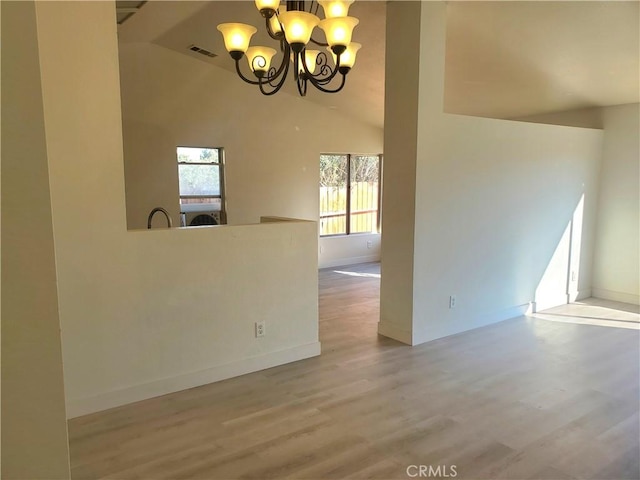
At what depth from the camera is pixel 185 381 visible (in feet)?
10.4

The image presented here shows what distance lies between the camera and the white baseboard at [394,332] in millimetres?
4121

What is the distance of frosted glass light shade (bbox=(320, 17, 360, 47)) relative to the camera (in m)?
2.39

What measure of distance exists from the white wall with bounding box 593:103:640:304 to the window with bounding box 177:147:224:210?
511cm

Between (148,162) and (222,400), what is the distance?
12.3 feet

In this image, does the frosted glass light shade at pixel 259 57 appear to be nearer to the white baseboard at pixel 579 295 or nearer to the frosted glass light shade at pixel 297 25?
the frosted glass light shade at pixel 297 25

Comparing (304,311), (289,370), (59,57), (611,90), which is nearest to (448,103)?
(611,90)

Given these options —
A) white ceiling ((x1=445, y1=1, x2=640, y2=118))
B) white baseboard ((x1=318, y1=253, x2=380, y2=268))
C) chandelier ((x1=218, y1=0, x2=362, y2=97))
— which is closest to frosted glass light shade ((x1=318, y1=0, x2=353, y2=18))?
chandelier ((x1=218, y1=0, x2=362, y2=97))

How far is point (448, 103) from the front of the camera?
577cm

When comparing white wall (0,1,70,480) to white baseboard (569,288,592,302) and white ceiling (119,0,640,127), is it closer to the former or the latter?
white ceiling (119,0,640,127)

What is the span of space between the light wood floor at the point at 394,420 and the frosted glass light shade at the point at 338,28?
224 centimetres

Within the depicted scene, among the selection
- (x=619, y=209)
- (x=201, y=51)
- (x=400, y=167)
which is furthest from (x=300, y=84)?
(x=619, y=209)

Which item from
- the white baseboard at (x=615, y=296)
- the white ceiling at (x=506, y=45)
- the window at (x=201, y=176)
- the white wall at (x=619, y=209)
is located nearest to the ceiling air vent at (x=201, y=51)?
the white ceiling at (x=506, y=45)

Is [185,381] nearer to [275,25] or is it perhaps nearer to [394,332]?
[394,332]

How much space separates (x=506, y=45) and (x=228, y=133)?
3794 mm
